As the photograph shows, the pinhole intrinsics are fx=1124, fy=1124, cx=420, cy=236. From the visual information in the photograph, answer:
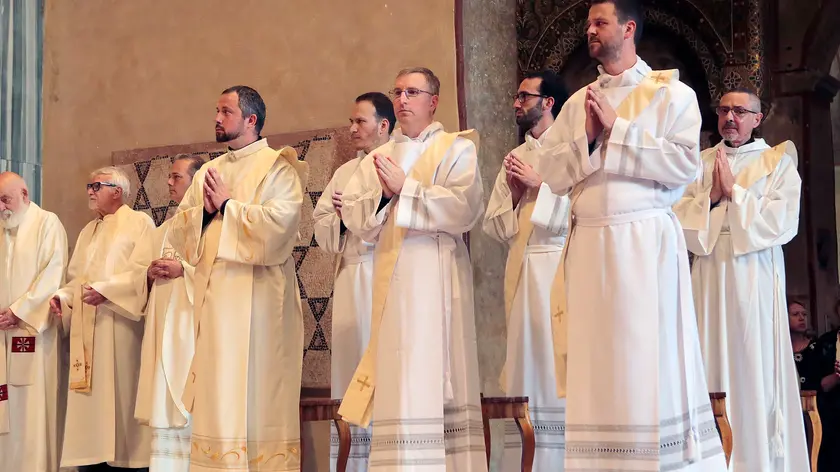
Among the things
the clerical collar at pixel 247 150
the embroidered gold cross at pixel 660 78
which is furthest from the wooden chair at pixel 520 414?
the clerical collar at pixel 247 150

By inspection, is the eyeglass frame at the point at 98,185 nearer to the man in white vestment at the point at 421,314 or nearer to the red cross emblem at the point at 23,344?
the red cross emblem at the point at 23,344

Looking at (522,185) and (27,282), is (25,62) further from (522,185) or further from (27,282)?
(522,185)

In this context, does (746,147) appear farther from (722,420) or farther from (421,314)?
(421,314)

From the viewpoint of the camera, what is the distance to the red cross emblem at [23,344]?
789 centimetres

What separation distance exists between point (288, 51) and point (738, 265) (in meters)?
3.94

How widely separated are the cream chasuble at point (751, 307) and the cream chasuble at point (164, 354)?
3.23 m

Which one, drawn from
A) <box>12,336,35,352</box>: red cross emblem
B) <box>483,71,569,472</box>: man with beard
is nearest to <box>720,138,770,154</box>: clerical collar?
<box>483,71,569,472</box>: man with beard

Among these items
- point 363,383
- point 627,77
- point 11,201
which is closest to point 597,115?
point 627,77

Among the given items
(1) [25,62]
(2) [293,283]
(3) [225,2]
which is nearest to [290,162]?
(2) [293,283]

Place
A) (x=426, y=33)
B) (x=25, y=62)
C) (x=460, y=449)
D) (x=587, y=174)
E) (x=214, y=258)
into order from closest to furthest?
(x=587, y=174)
(x=460, y=449)
(x=214, y=258)
(x=426, y=33)
(x=25, y=62)

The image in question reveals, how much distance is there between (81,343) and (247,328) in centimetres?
207

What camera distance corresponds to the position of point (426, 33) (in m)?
8.02

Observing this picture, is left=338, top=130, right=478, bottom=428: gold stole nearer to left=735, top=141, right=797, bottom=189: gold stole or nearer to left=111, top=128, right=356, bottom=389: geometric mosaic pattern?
left=735, top=141, right=797, bottom=189: gold stole

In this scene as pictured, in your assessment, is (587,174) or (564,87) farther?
(564,87)
